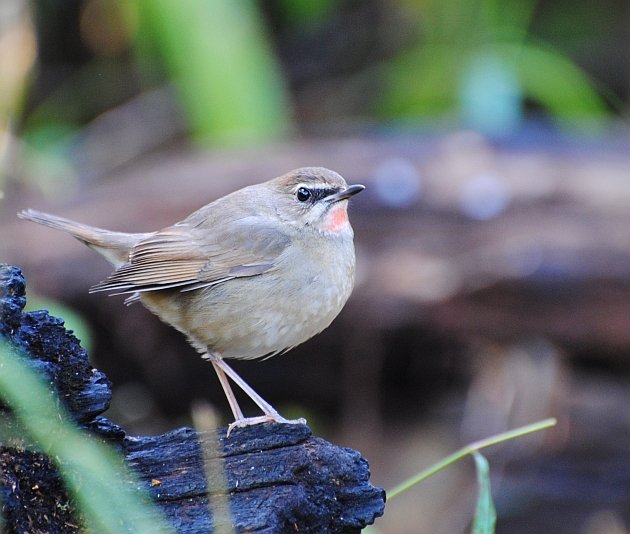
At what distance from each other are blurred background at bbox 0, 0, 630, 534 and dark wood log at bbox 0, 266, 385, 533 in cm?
245

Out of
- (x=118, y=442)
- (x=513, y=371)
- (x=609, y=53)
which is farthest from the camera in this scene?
(x=609, y=53)

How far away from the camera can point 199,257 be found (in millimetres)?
4953

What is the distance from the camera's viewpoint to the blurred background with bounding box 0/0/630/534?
279 inches

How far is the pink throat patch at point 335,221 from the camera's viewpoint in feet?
16.3

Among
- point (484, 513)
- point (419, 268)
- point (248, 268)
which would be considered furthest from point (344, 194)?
point (419, 268)

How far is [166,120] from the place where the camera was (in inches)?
404

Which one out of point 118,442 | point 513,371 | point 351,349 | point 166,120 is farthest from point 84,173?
point 118,442

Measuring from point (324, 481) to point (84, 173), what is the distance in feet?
19.6

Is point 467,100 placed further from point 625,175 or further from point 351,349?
point 351,349

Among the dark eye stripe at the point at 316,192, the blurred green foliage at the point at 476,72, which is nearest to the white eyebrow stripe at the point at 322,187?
the dark eye stripe at the point at 316,192

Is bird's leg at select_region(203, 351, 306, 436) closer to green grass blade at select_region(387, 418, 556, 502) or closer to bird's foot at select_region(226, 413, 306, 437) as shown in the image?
bird's foot at select_region(226, 413, 306, 437)

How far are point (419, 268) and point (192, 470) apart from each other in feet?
12.6

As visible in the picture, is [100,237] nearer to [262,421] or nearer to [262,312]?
[262,312]

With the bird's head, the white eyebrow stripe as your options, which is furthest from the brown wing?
the white eyebrow stripe
